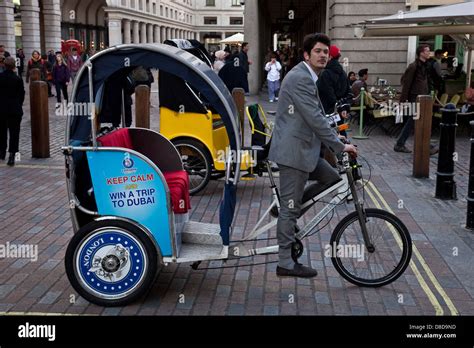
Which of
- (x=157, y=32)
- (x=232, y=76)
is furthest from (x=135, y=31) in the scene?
(x=232, y=76)

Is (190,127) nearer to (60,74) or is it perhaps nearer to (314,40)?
(314,40)

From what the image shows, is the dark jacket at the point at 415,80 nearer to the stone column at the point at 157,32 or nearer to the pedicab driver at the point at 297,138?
the pedicab driver at the point at 297,138

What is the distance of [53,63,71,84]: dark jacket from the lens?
66.6 ft

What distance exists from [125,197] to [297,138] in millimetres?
1437

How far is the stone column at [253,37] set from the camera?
927 inches

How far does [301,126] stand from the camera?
469 cm

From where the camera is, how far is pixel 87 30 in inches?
2298

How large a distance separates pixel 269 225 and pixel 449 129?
3.76 m

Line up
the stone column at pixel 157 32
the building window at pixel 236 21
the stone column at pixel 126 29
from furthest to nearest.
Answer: the building window at pixel 236 21 → the stone column at pixel 157 32 → the stone column at pixel 126 29

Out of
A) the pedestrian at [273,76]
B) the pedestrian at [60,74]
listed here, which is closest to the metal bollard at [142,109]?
the pedestrian at [60,74]

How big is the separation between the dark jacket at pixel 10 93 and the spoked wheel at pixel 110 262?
6.25 m
